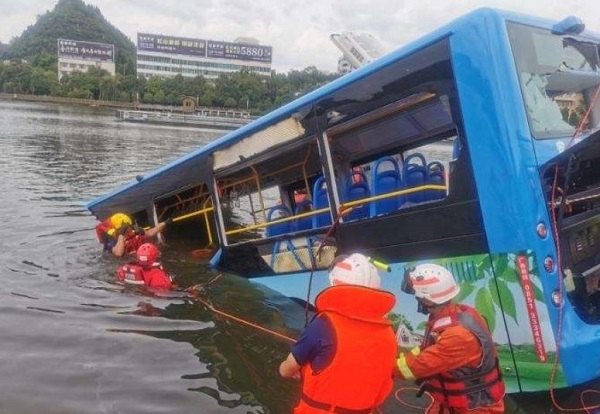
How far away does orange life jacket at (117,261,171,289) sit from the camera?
8367 mm

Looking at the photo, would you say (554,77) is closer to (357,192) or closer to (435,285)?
(357,192)

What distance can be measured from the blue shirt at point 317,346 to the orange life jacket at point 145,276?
5.30 m

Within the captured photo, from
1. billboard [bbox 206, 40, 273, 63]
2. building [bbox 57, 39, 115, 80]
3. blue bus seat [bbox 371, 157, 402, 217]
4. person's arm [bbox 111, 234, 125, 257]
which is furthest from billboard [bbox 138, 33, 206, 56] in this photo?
blue bus seat [bbox 371, 157, 402, 217]

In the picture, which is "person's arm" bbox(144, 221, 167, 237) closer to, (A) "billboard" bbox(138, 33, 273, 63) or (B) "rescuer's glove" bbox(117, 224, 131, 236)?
(B) "rescuer's glove" bbox(117, 224, 131, 236)

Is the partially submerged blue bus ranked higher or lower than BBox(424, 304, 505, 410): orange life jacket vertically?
higher

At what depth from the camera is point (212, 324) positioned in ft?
23.3

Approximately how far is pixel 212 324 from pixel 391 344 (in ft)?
13.0

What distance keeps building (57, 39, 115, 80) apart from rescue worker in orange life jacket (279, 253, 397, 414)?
442 feet

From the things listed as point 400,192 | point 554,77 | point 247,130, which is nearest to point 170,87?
point 247,130

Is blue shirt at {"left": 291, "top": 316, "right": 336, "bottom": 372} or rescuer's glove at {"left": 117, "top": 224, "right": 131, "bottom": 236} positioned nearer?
blue shirt at {"left": 291, "top": 316, "right": 336, "bottom": 372}

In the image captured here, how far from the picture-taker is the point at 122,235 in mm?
9594

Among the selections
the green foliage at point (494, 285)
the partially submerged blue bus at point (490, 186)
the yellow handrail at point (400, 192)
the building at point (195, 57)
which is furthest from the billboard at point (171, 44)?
the green foliage at point (494, 285)

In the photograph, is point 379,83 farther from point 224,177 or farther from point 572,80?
point 224,177

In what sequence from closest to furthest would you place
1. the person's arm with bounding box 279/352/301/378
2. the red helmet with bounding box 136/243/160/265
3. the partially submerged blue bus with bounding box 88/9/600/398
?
the person's arm with bounding box 279/352/301/378, the partially submerged blue bus with bounding box 88/9/600/398, the red helmet with bounding box 136/243/160/265
